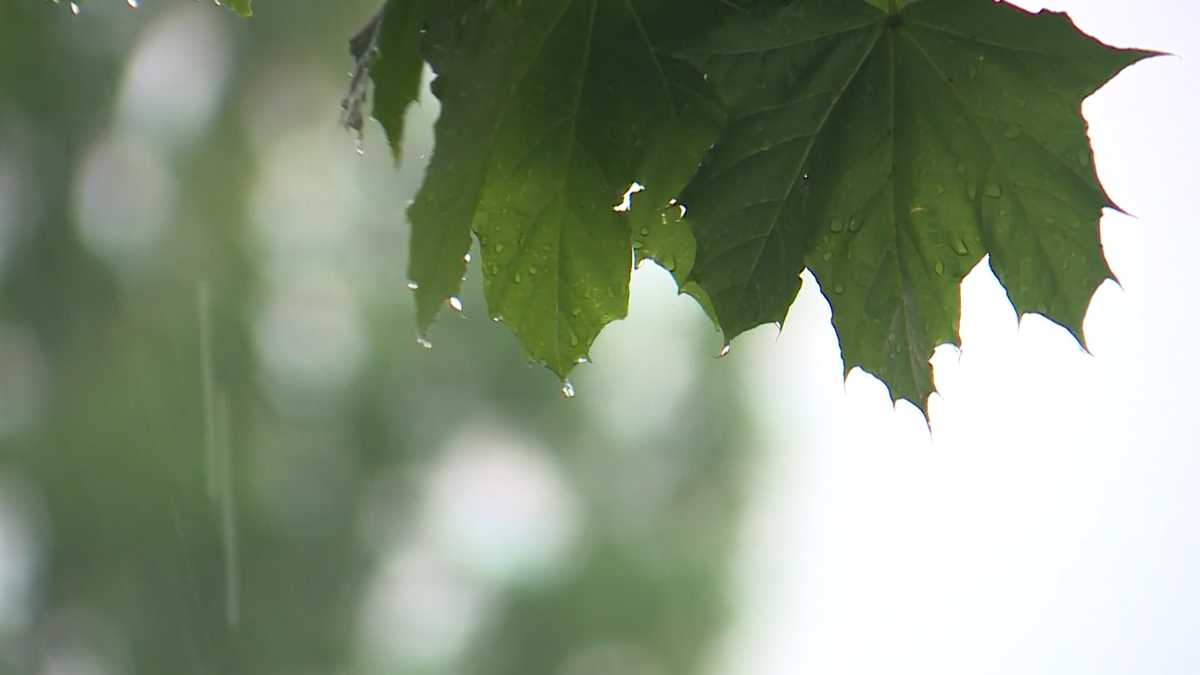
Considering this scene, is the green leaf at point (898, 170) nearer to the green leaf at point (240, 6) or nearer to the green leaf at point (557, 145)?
the green leaf at point (557, 145)

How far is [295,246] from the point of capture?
132 inches

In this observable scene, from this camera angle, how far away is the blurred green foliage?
124 inches

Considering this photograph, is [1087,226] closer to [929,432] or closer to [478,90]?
[929,432]

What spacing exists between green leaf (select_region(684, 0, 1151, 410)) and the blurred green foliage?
9.37 ft

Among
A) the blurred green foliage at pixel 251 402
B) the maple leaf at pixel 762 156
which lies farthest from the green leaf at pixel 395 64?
the blurred green foliage at pixel 251 402

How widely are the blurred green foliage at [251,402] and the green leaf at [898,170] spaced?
112 inches

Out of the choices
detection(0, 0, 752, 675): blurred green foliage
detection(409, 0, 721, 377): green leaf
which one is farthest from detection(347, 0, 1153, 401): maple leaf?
detection(0, 0, 752, 675): blurred green foliage

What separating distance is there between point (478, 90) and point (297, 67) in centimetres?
329

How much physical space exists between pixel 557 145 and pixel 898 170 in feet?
0.34

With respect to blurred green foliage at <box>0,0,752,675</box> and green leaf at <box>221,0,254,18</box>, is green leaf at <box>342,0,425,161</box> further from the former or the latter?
blurred green foliage at <box>0,0,752,675</box>

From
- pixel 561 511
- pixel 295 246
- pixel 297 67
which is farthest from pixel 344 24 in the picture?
pixel 561 511

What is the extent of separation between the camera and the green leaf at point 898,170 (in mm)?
327

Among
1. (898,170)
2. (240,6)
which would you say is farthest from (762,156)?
(240,6)

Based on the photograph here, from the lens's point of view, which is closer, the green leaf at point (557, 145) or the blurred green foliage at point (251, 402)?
the green leaf at point (557, 145)
